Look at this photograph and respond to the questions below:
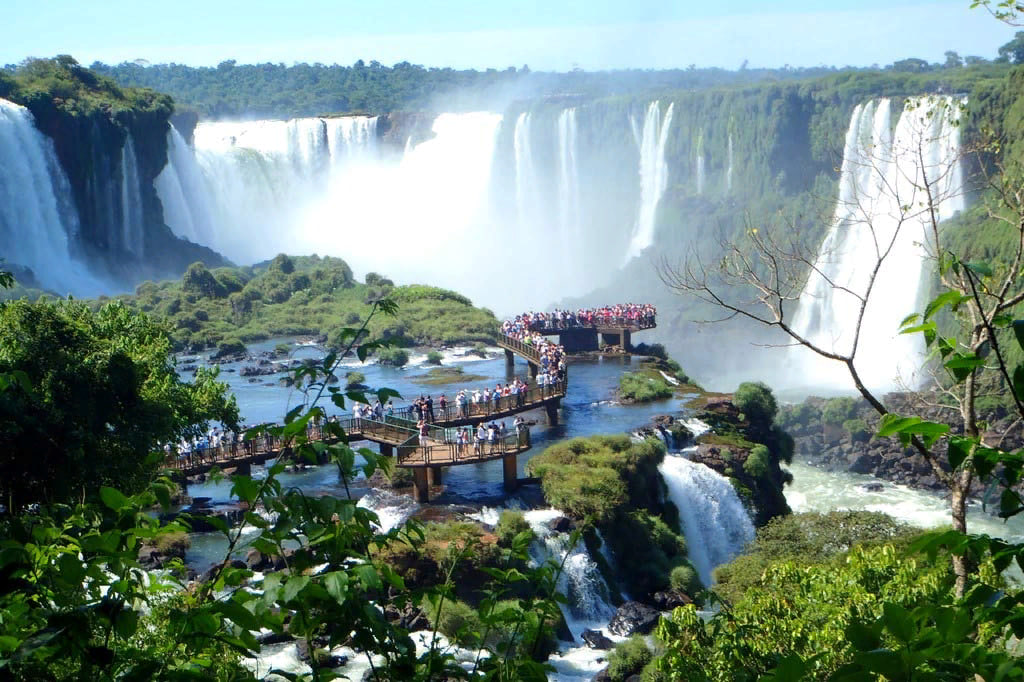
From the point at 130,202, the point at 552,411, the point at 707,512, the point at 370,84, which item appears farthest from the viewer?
the point at 370,84

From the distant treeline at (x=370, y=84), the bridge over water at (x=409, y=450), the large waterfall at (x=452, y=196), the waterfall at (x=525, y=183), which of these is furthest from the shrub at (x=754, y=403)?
the distant treeline at (x=370, y=84)

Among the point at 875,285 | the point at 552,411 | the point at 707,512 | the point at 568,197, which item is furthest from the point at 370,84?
the point at 707,512

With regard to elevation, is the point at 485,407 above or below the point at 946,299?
A: below

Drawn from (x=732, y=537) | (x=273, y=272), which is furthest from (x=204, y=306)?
(x=732, y=537)

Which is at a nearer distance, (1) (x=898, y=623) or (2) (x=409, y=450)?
(1) (x=898, y=623)

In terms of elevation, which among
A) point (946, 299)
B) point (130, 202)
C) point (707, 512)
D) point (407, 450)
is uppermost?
point (946, 299)

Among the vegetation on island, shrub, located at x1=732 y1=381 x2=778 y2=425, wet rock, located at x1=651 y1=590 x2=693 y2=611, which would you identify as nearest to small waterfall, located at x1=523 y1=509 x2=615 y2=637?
wet rock, located at x1=651 y1=590 x2=693 y2=611

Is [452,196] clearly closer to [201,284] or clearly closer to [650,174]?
[650,174]
